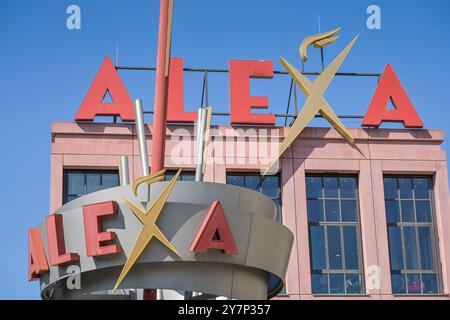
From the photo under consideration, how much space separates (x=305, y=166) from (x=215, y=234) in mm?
21194

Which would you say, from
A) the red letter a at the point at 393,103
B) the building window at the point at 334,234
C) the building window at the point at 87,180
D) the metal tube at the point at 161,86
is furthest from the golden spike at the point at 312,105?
the metal tube at the point at 161,86

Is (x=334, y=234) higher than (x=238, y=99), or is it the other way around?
(x=238, y=99)

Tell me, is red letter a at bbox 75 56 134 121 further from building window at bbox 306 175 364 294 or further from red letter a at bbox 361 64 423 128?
red letter a at bbox 361 64 423 128

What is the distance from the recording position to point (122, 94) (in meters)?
50.1

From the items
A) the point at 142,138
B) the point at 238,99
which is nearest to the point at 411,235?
the point at 238,99

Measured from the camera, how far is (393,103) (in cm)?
5259

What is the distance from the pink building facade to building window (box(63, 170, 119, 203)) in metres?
0.38

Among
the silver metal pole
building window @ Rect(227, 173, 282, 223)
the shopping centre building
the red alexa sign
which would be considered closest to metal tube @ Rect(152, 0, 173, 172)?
the silver metal pole

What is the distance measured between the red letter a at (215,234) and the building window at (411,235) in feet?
70.9

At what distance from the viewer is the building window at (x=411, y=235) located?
49.1 metres

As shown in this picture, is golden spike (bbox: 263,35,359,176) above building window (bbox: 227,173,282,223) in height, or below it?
above

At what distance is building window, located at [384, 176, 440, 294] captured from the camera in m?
49.1

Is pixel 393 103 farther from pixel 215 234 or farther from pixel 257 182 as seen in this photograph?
pixel 215 234
